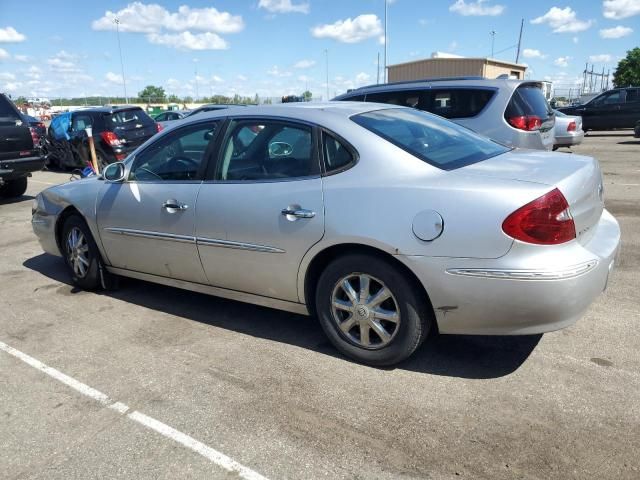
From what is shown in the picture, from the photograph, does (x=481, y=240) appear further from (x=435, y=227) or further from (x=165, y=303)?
(x=165, y=303)

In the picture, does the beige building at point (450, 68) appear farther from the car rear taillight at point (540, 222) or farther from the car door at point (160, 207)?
the car rear taillight at point (540, 222)

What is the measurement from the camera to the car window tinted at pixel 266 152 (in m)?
3.46

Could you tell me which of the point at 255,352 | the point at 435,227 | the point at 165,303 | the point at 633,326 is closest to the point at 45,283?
the point at 165,303

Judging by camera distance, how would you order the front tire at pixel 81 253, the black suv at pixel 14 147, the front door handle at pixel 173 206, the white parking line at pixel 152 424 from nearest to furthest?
the white parking line at pixel 152 424 → the front door handle at pixel 173 206 → the front tire at pixel 81 253 → the black suv at pixel 14 147

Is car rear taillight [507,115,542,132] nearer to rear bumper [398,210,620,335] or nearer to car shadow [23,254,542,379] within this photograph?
car shadow [23,254,542,379]

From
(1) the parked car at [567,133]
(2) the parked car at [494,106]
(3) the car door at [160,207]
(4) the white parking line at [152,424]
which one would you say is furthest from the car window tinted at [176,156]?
(1) the parked car at [567,133]

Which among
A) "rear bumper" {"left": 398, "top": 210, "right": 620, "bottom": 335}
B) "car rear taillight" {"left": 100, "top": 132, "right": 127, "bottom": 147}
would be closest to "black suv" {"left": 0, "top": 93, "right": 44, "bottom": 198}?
"car rear taillight" {"left": 100, "top": 132, "right": 127, "bottom": 147}

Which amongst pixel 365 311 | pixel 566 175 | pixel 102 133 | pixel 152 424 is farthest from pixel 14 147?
pixel 566 175

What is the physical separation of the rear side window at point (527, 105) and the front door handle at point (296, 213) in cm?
492

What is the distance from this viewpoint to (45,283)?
5309 millimetres

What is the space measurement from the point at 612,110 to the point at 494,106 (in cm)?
1511

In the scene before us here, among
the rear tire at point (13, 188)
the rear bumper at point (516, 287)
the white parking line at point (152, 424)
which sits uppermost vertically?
the rear bumper at point (516, 287)

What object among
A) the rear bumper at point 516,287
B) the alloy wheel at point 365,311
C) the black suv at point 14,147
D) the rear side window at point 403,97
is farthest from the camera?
the black suv at point 14,147

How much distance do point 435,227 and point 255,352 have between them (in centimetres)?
152
